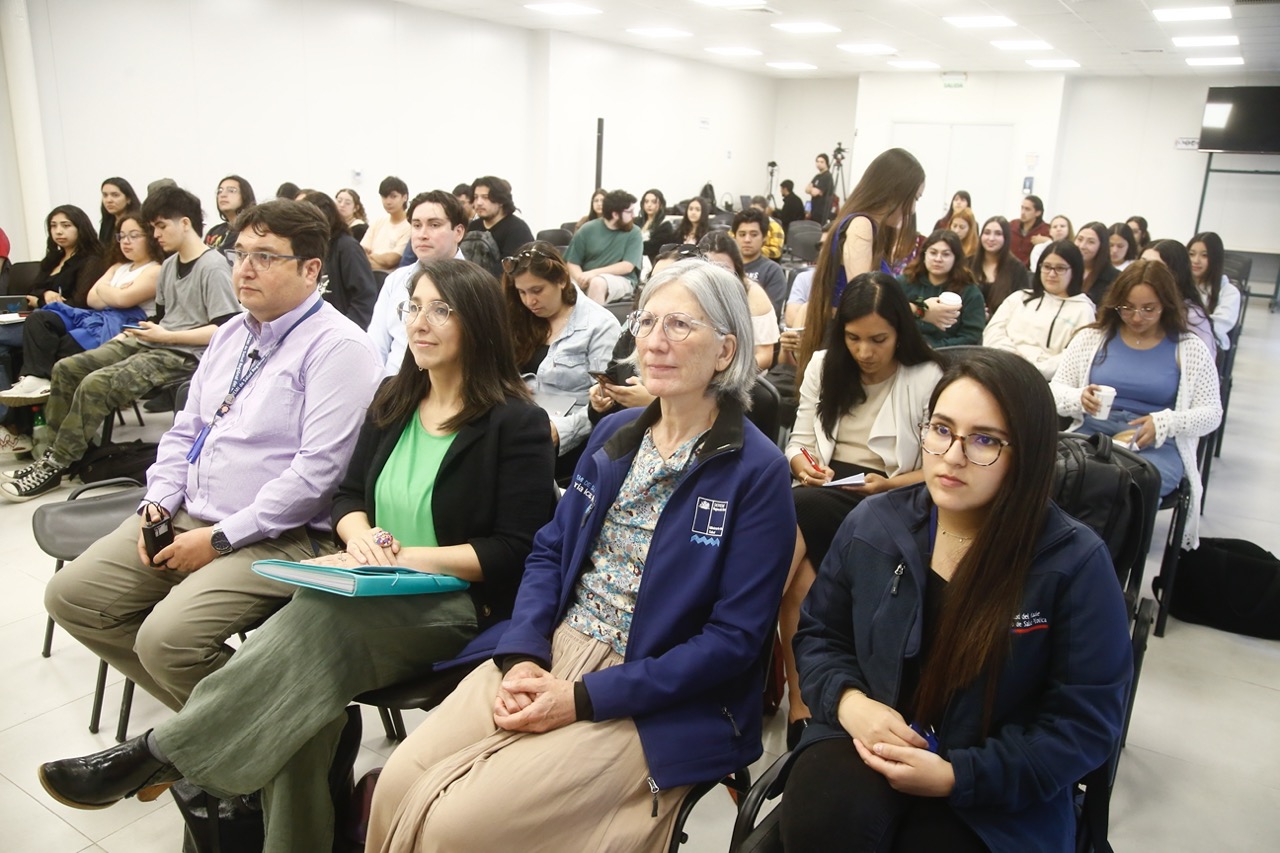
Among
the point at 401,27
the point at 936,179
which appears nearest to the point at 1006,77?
the point at 936,179

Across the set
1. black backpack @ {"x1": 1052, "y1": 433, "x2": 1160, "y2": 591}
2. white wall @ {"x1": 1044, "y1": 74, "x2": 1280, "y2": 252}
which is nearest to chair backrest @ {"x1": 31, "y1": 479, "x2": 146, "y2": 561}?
black backpack @ {"x1": 1052, "y1": 433, "x2": 1160, "y2": 591}

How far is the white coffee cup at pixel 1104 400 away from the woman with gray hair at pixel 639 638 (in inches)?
79.8

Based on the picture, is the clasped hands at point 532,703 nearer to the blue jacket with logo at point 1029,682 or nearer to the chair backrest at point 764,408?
the blue jacket with logo at point 1029,682

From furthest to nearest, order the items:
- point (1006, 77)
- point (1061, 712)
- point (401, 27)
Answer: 1. point (1006, 77)
2. point (401, 27)
3. point (1061, 712)

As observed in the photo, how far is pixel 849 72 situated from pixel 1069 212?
14.4 feet

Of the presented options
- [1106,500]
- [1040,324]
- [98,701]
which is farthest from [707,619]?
[1040,324]

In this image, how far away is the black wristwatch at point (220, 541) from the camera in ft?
6.87

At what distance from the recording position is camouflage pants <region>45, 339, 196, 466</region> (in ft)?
13.5

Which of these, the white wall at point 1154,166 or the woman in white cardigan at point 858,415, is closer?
the woman in white cardigan at point 858,415

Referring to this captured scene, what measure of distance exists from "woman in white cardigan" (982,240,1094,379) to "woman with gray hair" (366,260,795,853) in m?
2.80

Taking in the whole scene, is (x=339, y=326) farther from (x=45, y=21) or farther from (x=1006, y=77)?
(x=1006, y=77)

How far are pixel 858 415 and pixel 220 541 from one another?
5.61 ft

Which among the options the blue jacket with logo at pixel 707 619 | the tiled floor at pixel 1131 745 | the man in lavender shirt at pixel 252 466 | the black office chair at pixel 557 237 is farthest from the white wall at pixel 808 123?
the blue jacket with logo at pixel 707 619

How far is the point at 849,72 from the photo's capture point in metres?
15.3
